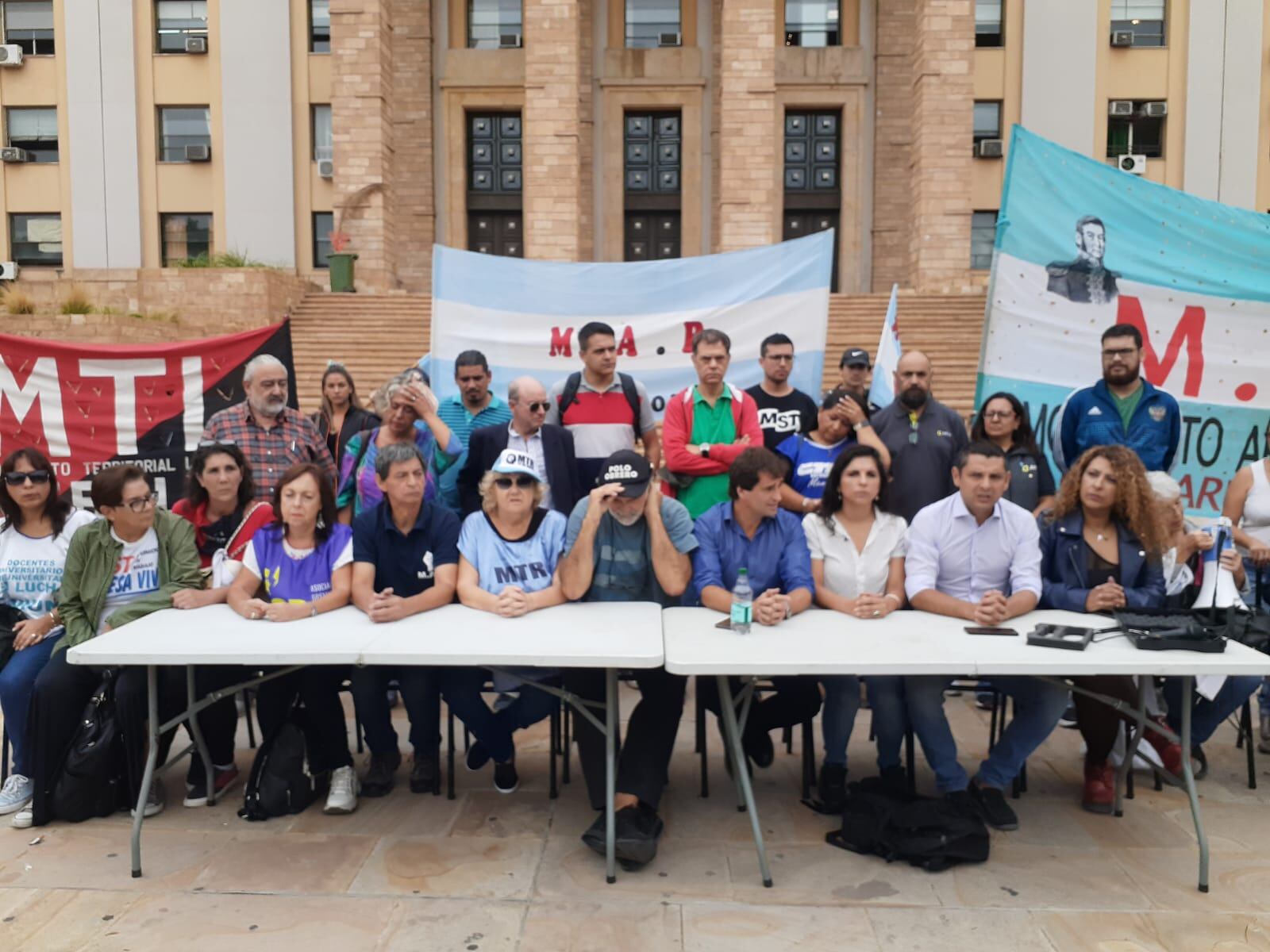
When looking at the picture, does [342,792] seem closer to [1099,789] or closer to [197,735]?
[197,735]

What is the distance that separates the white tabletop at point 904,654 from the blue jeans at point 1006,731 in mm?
294

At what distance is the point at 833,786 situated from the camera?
438 cm

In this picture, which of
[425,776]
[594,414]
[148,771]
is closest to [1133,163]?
[594,414]

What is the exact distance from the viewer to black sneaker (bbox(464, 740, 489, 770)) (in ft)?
15.3

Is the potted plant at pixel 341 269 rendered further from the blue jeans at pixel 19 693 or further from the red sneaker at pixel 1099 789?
the red sneaker at pixel 1099 789

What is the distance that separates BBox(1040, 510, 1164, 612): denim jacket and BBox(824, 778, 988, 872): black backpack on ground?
112 centimetres

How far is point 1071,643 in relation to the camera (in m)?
3.72

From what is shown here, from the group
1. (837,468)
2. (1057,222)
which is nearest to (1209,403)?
(1057,222)

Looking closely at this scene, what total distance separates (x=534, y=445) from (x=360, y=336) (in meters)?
13.5

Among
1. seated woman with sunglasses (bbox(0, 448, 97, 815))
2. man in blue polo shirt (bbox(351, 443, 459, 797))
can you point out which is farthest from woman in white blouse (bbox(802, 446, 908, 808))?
seated woman with sunglasses (bbox(0, 448, 97, 815))

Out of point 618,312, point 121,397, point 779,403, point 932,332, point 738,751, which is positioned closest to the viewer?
point 738,751

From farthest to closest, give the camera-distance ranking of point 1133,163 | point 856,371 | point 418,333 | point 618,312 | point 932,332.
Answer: point 1133,163 → point 418,333 → point 932,332 → point 618,312 → point 856,371

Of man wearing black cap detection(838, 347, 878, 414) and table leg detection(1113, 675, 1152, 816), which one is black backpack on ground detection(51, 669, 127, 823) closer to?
man wearing black cap detection(838, 347, 878, 414)

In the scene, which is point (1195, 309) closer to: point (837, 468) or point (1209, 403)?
point (1209, 403)
